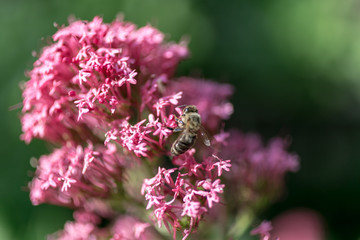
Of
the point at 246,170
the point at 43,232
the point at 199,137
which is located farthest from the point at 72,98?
the point at 43,232

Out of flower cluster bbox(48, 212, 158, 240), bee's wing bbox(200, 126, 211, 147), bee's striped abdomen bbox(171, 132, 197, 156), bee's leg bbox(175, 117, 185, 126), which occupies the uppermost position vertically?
bee's leg bbox(175, 117, 185, 126)

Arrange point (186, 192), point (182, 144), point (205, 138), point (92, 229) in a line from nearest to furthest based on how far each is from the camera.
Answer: point (186, 192) < point (182, 144) < point (205, 138) < point (92, 229)

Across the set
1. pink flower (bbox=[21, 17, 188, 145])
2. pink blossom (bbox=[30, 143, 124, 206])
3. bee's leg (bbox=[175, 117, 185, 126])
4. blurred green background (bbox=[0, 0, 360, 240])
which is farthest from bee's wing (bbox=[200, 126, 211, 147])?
blurred green background (bbox=[0, 0, 360, 240])

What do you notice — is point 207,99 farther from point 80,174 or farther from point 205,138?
point 80,174

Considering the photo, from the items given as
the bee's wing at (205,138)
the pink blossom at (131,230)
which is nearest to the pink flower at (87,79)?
the bee's wing at (205,138)

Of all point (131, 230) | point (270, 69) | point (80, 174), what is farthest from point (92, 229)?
point (270, 69)

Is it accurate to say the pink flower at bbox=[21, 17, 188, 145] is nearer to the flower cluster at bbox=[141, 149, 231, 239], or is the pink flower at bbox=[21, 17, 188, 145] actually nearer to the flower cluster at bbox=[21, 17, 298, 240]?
the flower cluster at bbox=[21, 17, 298, 240]
